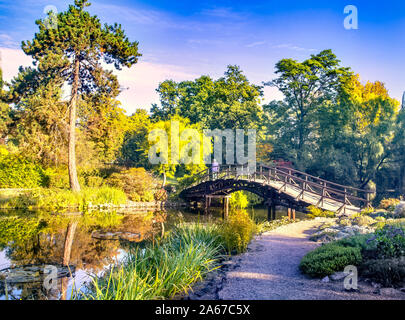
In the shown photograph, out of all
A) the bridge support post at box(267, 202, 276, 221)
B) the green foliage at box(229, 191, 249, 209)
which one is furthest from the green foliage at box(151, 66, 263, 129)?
the bridge support post at box(267, 202, 276, 221)

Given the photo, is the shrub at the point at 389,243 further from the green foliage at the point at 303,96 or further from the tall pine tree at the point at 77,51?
the green foliage at the point at 303,96

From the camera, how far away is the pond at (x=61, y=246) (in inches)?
249

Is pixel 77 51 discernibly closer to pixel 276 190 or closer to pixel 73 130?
pixel 73 130

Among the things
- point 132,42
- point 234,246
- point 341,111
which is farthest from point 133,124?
point 234,246

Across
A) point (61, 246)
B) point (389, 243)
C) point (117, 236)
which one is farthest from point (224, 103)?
point (389, 243)

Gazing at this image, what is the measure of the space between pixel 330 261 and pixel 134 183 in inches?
656

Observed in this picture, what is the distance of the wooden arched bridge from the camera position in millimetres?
14305

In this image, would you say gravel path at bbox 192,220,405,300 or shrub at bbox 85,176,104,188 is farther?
shrub at bbox 85,176,104,188

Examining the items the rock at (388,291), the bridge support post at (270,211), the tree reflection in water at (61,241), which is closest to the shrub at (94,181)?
the tree reflection in water at (61,241)

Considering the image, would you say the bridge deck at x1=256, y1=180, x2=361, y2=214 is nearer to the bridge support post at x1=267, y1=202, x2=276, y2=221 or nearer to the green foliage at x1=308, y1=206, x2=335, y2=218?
the green foliage at x1=308, y1=206, x2=335, y2=218

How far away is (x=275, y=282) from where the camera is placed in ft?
17.9

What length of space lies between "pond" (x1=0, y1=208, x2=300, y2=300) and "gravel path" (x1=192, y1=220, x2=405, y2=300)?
99.1 inches

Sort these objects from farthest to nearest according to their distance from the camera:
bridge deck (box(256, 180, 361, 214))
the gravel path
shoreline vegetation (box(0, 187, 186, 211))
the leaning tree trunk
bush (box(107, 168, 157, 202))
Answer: bush (box(107, 168, 157, 202)) < the leaning tree trunk < shoreline vegetation (box(0, 187, 186, 211)) < bridge deck (box(256, 180, 361, 214)) < the gravel path
